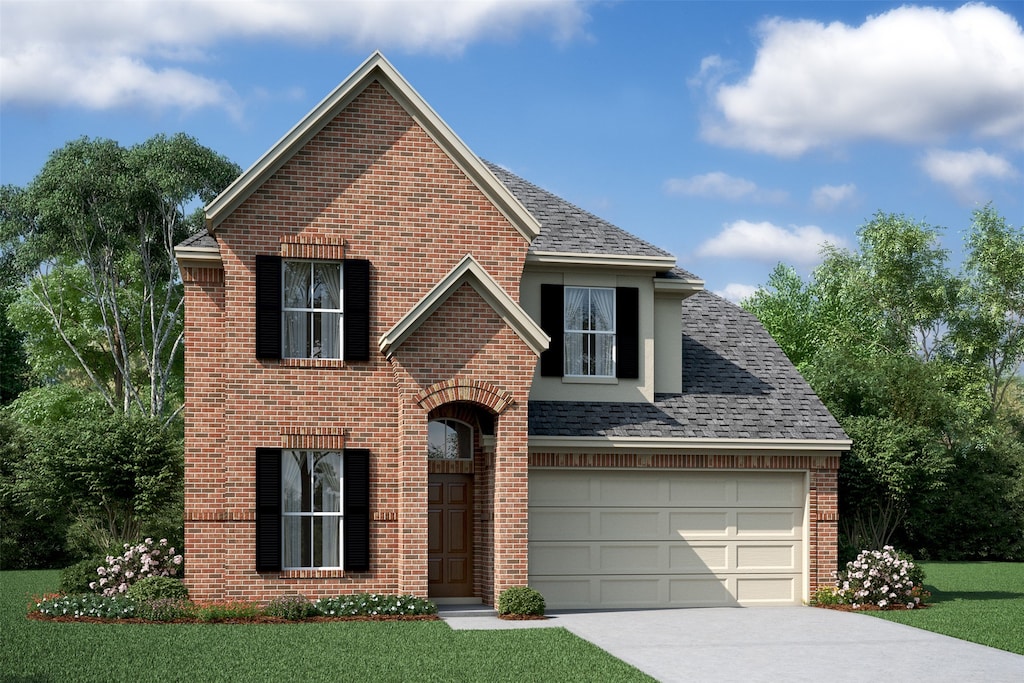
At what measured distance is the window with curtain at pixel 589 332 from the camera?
851 inches

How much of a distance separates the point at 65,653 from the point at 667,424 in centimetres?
1096

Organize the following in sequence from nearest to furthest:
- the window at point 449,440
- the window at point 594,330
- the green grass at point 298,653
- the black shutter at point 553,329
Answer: the green grass at point 298,653, the window at point 449,440, the black shutter at point 553,329, the window at point 594,330

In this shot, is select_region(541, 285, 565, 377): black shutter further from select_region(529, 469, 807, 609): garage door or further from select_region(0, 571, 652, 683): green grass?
select_region(0, 571, 652, 683): green grass

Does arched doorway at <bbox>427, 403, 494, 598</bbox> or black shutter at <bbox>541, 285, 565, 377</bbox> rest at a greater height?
black shutter at <bbox>541, 285, 565, 377</bbox>

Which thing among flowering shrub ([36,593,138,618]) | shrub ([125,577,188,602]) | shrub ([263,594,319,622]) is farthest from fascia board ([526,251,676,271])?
flowering shrub ([36,593,138,618])

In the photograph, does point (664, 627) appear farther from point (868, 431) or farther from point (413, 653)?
point (868, 431)

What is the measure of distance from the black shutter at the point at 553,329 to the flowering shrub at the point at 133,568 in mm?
7438

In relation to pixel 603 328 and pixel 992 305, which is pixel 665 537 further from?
pixel 992 305

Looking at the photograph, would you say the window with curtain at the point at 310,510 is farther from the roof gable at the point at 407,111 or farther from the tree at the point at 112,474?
the tree at the point at 112,474

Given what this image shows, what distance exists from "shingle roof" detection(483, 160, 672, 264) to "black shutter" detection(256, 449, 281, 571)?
6058mm

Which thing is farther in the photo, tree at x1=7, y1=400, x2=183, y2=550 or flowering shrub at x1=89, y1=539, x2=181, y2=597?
tree at x1=7, y1=400, x2=183, y2=550

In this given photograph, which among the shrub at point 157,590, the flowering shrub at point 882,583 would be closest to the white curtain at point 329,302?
the shrub at point 157,590

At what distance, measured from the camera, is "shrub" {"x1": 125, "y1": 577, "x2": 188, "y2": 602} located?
18.8m

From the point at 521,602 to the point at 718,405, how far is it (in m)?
6.01
